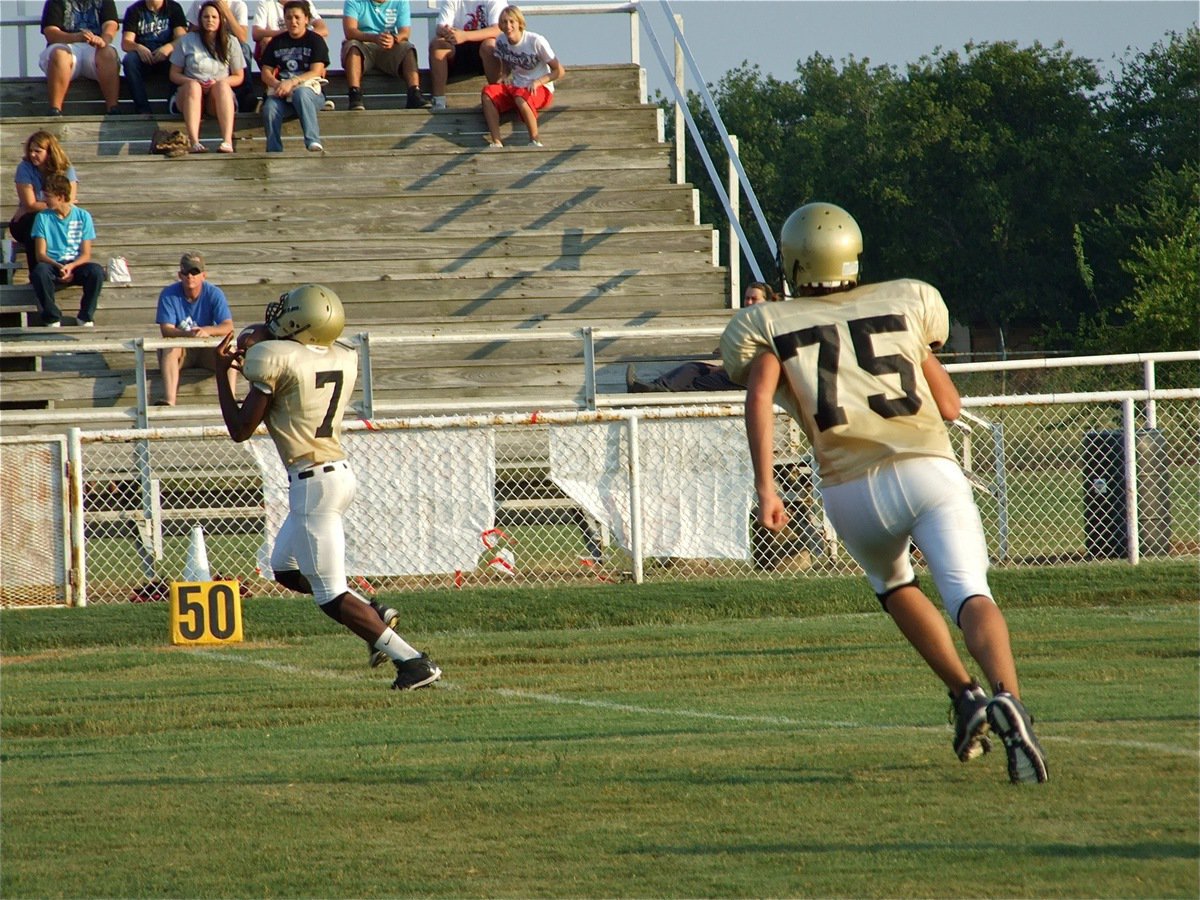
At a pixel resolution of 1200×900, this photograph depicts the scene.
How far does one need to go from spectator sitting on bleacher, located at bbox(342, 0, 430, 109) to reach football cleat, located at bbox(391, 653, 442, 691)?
11955 millimetres

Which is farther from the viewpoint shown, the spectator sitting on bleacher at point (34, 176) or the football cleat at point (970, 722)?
the spectator sitting on bleacher at point (34, 176)

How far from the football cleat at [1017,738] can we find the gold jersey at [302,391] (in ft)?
12.9

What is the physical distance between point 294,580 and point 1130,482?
22.4ft

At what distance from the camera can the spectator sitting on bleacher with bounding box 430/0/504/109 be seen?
1866 cm

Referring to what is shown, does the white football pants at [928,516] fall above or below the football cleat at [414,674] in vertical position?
above

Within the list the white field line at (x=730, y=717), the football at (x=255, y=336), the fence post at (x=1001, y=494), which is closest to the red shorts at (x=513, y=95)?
the fence post at (x=1001, y=494)

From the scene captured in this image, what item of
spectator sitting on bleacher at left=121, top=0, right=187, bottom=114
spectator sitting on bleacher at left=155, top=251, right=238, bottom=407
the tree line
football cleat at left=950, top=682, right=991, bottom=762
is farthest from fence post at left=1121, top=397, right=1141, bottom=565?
the tree line

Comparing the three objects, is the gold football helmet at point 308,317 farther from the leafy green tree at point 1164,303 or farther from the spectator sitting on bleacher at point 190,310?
the leafy green tree at point 1164,303

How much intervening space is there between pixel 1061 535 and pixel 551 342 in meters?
5.62

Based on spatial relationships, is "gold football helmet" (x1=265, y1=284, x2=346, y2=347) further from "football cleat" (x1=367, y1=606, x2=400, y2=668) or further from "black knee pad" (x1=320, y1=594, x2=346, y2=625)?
"football cleat" (x1=367, y1=606, x2=400, y2=668)

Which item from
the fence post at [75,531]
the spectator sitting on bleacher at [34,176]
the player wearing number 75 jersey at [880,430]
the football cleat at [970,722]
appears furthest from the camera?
the spectator sitting on bleacher at [34,176]

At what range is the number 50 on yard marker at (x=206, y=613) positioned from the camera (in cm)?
1061

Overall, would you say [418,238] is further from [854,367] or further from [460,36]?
[854,367]

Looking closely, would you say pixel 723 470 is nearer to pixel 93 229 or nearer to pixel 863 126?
pixel 93 229
